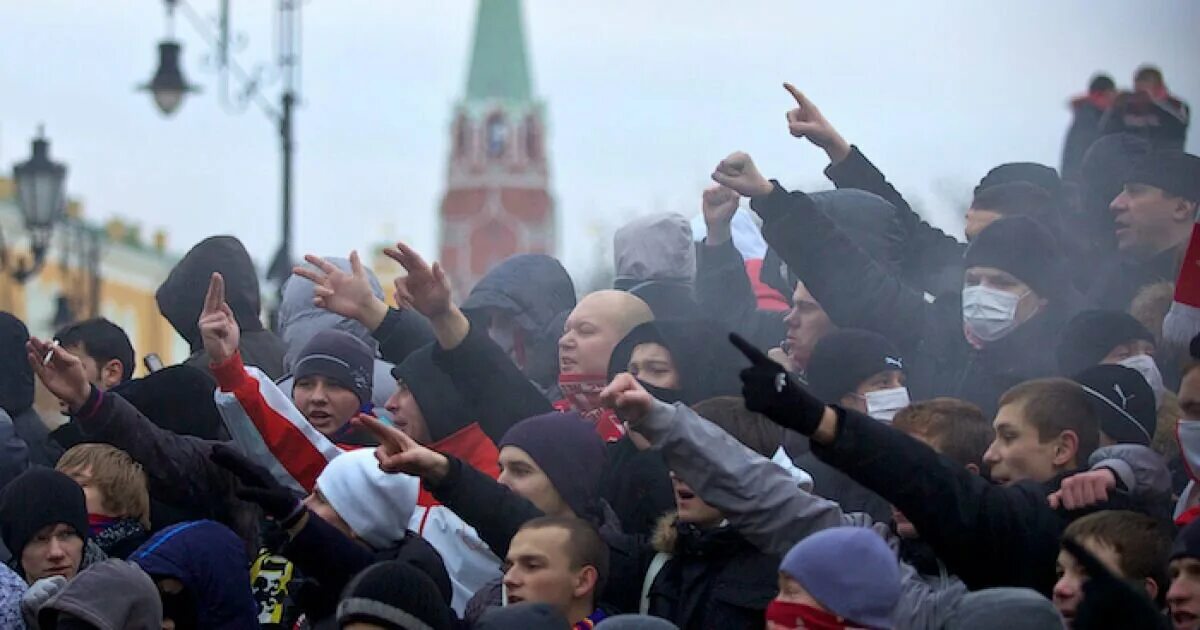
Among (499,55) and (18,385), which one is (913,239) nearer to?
(18,385)

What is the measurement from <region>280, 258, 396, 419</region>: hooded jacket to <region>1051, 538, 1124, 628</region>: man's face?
2771 millimetres

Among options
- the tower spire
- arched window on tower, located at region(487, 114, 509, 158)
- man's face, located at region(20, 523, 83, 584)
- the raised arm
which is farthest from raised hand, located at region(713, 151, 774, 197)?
arched window on tower, located at region(487, 114, 509, 158)

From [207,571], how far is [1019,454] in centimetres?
216

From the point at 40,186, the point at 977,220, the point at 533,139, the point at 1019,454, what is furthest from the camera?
the point at 533,139

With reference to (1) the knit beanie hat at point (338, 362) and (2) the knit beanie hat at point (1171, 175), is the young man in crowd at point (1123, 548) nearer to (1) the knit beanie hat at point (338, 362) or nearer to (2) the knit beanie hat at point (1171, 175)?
(2) the knit beanie hat at point (1171, 175)

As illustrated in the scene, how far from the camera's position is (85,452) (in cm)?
656

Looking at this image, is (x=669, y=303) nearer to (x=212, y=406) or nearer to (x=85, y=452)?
(x=212, y=406)

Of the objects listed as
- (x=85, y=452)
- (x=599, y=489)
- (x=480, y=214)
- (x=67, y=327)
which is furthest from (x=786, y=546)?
(x=480, y=214)

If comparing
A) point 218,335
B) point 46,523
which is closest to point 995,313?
point 218,335

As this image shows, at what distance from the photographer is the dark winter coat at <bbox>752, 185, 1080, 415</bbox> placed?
6465 mm

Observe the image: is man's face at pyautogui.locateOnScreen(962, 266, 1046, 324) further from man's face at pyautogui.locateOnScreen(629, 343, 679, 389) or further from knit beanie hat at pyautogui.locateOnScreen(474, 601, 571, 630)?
knit beanie hat at pyautogui.locateOnScreen(474, 601, 571, 630)

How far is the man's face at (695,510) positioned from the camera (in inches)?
215

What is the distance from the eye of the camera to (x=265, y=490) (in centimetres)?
545

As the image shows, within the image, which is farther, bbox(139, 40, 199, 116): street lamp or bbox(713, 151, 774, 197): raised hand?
bbox(139, 40, 199, 116): street lamp
